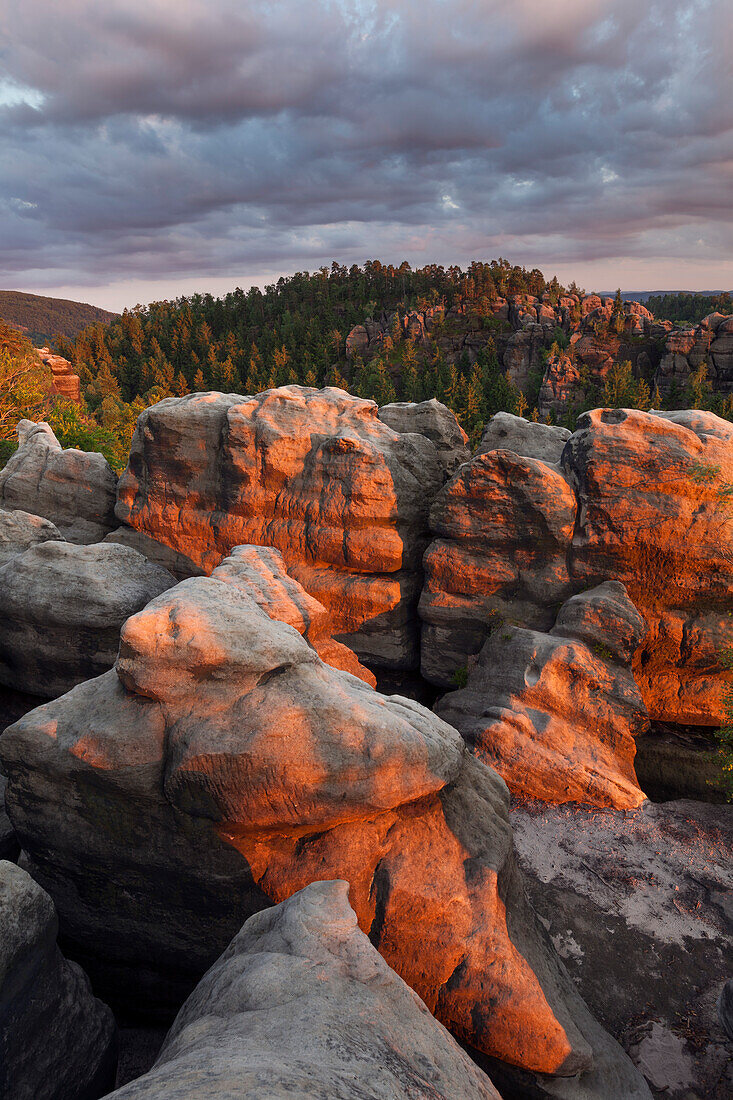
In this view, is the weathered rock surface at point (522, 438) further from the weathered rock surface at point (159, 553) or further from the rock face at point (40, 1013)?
the rock face at point (40, 1013)

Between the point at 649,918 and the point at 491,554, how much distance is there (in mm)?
12813

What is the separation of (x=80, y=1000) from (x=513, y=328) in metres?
131

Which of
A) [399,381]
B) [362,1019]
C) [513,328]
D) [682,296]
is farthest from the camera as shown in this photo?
[682,296]

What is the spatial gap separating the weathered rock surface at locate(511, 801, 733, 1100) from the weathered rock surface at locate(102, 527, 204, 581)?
18.5 m

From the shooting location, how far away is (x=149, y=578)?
71.6ft

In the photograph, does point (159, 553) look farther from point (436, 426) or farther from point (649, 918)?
point (649, 918)

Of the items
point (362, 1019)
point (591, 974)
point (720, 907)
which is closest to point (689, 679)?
point (720, 907)

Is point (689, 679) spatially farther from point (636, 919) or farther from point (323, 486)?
point (323, 486)

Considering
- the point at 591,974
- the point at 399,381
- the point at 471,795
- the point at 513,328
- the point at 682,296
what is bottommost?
the point at 591,974

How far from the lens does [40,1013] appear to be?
873 cm

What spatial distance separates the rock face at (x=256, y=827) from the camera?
9.82m

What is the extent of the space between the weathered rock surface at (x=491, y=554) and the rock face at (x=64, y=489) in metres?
17.8

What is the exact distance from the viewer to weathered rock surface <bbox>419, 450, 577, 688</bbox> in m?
21.8

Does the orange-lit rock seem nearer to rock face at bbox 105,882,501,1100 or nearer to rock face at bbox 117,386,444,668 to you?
rock face at bbox 117,386,444,668
